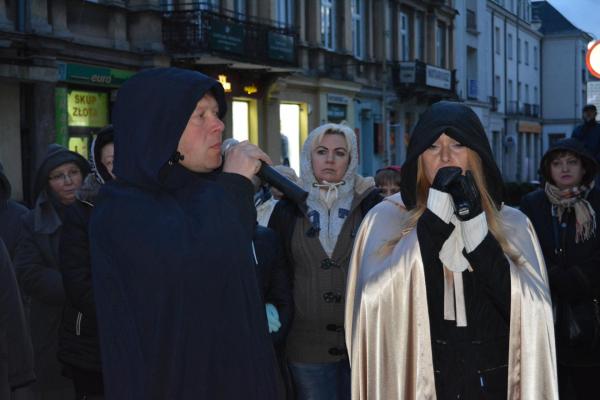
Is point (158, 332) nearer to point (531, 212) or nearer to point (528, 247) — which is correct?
point (528, 247)

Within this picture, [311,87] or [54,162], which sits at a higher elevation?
[311,87]

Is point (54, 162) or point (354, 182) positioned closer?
point (354, 182)

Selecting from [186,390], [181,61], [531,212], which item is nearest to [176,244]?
[186,390]

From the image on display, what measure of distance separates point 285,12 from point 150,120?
22542 mm

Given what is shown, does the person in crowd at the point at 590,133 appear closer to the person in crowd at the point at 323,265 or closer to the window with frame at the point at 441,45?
the person in crowd at the point at 323,265

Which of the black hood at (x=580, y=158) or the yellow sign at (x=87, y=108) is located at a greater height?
the yellow sign at (x=87, y=108)

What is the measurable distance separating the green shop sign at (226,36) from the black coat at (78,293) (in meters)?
15.4

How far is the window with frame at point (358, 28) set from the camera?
29.5 meters

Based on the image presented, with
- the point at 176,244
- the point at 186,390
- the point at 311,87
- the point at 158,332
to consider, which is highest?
the point at 311,87

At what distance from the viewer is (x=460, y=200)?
3.02 m

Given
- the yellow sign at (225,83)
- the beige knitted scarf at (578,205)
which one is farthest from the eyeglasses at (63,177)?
the yellow sign at (225,83)

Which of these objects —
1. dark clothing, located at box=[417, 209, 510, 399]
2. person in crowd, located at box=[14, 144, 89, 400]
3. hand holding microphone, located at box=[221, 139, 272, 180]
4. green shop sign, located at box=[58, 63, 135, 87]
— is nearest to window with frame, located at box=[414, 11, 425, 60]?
green shop sign, located at box=[58, 63, 135, 87]

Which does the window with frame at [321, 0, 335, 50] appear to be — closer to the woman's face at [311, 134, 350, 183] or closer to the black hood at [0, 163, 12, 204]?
the black hood at [0, 163, 12, 204]

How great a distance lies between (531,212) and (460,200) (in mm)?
2858
